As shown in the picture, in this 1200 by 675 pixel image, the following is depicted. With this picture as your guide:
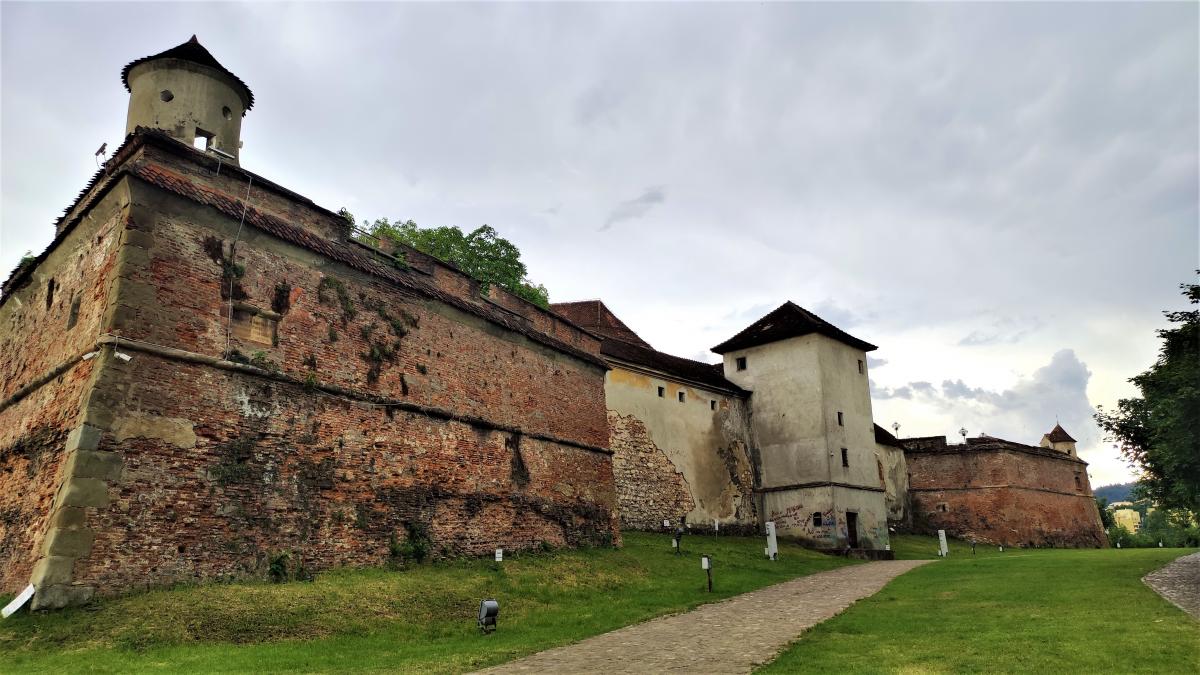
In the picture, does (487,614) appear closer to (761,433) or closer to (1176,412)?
(1176,412)

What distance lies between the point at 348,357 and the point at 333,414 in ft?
3.94

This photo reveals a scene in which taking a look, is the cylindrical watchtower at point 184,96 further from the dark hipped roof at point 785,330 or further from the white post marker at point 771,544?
the dark hipped roof at point 785,330

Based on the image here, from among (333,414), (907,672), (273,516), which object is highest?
(333,414)

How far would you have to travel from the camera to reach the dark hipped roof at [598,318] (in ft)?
116

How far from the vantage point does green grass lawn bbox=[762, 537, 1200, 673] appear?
8.42m

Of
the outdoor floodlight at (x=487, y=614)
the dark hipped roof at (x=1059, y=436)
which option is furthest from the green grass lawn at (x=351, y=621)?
the dark hipped roof at (x=1059, y=436)

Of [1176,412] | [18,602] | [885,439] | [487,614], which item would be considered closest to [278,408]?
[18,602]

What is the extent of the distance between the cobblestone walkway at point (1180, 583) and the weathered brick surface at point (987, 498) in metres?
20.3

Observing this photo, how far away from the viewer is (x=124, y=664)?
8516 millimetres

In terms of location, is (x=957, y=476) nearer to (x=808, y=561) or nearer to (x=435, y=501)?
(x=808, y=561)

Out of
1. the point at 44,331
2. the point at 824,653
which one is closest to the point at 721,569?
the point at 824,653

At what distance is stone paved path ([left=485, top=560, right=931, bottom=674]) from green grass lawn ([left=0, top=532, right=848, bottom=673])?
1.83 ft

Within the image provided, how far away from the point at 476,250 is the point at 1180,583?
26.5m

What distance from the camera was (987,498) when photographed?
136 feet
